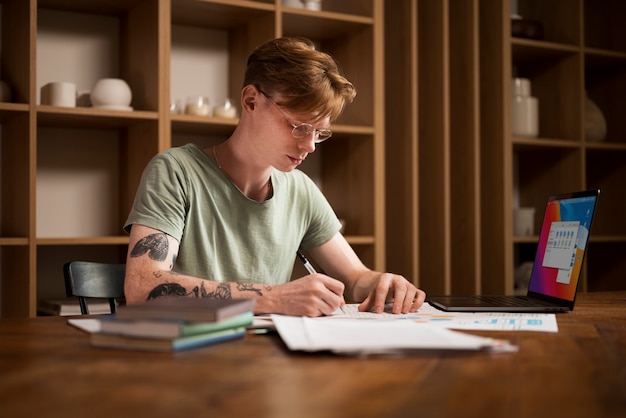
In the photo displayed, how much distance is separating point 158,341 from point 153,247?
2.21 ft

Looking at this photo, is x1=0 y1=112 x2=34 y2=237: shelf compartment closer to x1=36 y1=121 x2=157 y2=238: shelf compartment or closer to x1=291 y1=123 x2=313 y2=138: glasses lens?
x1=36 y1=121 x2=157 y2=238: shelf compartment

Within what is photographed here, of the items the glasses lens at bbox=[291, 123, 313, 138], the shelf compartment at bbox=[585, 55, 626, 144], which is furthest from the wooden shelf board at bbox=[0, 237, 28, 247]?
the shelf compartment at bbox=[585, 55, 626, 144]

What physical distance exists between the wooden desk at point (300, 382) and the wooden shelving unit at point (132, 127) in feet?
5.76

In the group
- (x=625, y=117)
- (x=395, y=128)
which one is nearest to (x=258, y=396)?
(x=395, y=128)

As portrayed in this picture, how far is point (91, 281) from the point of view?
79.8 inches

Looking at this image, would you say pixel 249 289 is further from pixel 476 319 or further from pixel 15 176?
pixel 15 176

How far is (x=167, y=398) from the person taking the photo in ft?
2.76

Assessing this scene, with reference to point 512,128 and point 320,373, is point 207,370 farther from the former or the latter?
point 512,128

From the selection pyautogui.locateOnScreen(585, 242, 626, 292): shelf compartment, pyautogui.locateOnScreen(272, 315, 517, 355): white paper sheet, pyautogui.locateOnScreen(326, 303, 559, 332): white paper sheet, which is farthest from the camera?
pyautogui.locateOnScreen(585, 242, 626, 292): shelf compartment

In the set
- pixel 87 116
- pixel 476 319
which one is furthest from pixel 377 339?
pixel 87 116

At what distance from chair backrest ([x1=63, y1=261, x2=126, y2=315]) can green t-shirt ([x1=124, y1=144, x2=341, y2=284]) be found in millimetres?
181

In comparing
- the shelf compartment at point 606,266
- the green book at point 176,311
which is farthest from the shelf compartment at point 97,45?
the shelf compartment at point 606,266

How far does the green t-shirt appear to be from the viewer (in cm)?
195

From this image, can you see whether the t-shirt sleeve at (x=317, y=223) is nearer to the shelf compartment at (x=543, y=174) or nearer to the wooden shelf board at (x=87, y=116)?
the wooden shelf board at (x=87, y=116)
